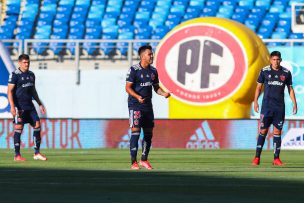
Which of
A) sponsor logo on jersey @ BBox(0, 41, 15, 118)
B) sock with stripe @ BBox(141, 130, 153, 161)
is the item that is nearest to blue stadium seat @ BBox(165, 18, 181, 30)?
sponsor logo on jersey @ BBox(0, 41, 15, 118)

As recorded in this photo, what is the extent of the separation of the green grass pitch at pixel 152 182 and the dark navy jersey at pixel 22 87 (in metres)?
1.43

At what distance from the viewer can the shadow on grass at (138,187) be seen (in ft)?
33.8

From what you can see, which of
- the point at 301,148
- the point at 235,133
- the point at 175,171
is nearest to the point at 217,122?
the point at 235,133

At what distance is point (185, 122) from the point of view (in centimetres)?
2705

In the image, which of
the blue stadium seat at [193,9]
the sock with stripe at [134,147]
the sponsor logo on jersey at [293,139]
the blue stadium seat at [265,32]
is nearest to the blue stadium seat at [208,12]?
the blue stadium seat at [193,9]

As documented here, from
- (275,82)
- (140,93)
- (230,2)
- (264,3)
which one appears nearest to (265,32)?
(264,3)

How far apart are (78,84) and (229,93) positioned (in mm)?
6051

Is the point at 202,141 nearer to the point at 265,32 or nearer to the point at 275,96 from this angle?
the point at 275,96

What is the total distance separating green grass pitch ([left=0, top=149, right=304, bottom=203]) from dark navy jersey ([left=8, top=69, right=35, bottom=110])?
1.43m

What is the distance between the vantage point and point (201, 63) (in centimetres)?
2722

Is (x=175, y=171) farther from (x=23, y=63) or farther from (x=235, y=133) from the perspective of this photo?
(x=235, y=133)

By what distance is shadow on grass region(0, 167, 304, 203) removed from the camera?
33.8 feet

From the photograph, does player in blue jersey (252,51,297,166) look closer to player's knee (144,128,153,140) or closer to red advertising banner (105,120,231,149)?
player's knee (144,128,153,140)

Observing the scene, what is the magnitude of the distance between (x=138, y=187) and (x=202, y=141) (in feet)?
50.1
